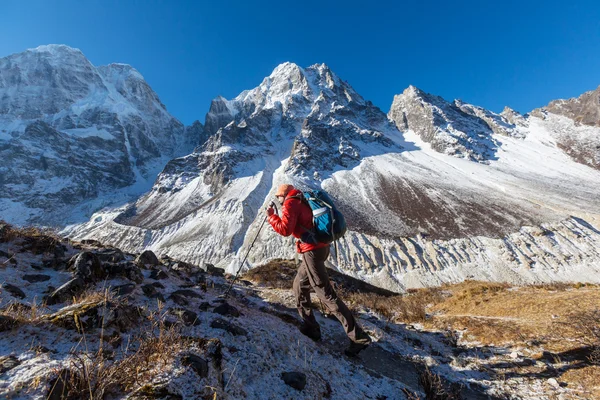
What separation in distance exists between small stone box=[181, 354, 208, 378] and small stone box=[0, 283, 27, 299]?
3.38 m

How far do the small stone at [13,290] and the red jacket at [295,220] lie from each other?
4069mm

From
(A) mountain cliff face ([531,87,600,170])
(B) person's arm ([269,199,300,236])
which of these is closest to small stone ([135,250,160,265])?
(B) person's arm ([269,199,300,236])

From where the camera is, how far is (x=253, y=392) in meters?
3.10

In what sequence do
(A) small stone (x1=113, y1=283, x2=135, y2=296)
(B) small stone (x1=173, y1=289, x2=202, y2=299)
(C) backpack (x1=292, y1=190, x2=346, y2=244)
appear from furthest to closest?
(B) small stone (x1=173, y1=289, x2=202, y2=299) → (C) backpack (x1=292, y1=190, x2=346, y2=244) → (A) small stone (x1=113, y1=283, x2=135, y2=296)

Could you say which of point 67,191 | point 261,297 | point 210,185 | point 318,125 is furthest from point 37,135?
point 261,297

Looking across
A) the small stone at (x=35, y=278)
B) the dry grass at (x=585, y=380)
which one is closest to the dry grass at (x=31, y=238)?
the small stone at (x=35, y=278)

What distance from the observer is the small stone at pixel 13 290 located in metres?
4.23

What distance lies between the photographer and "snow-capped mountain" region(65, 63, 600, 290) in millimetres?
51438

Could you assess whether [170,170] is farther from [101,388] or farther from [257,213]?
[101,388]

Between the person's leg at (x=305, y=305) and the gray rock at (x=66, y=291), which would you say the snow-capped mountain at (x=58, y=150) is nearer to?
the gray rock at (x=66, y=291)

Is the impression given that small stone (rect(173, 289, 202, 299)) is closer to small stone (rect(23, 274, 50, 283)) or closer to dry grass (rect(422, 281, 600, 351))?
small stone (rect(23, 274, 50, 283))

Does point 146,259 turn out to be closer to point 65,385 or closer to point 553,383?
point 65,385

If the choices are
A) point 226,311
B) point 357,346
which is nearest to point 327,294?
point 357,346

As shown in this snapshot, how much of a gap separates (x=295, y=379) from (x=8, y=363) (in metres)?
2.83
